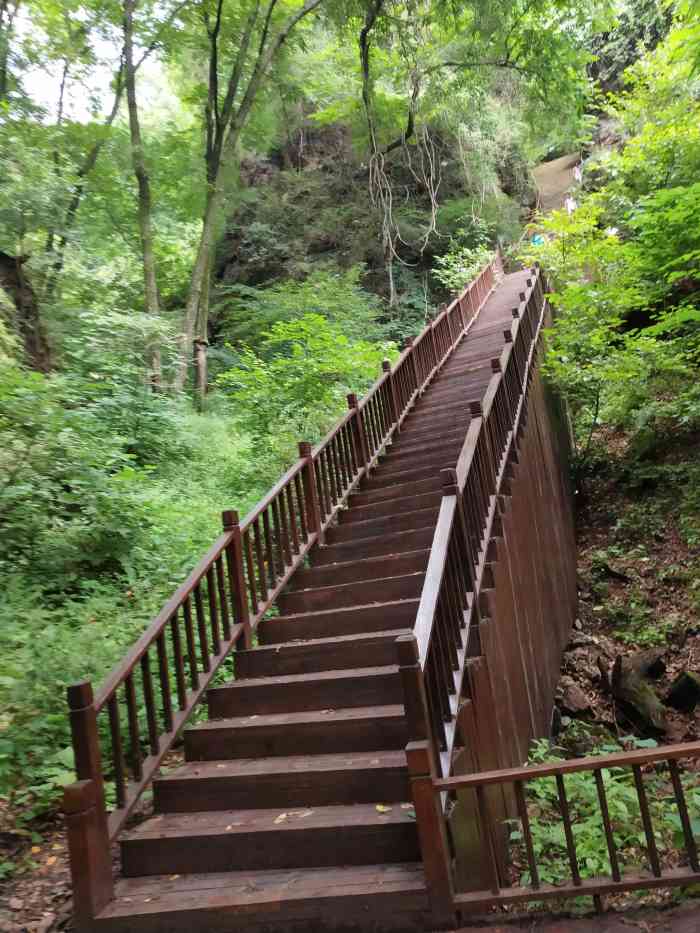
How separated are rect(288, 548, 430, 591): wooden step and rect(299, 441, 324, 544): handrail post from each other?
21.4 inches

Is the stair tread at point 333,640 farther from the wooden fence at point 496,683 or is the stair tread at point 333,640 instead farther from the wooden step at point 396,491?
the wooden step at point 396,491

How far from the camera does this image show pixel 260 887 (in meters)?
2.94

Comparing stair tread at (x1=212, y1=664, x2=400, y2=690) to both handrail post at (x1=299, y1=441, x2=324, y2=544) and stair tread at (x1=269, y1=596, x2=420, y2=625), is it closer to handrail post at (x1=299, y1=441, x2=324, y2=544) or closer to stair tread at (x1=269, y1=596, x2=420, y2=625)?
stair tread at (x1=269, y1=596, x2=420, y2=625)

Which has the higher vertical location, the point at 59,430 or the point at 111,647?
the point at 59,430

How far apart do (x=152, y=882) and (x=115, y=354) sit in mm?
8638

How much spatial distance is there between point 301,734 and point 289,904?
109 cm

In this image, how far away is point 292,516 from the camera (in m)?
5.81

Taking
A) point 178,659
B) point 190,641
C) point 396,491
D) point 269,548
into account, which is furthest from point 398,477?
point 178,659

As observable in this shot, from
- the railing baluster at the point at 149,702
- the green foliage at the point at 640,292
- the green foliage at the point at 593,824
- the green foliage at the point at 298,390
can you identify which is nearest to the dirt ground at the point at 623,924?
the green foliage at the point at 593,824

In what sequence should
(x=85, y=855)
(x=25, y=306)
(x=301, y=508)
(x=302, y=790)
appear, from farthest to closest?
1. (x=25, y=306)
2. (x=301, y=508)
3. (x=302, y=790)
4. (x=85, y=855)

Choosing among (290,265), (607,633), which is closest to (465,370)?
(607,633)

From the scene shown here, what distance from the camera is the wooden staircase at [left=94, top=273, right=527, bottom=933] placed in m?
2.79

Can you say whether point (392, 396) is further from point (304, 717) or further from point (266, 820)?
point (266, 820)

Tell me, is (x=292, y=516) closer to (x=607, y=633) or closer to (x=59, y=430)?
(x=59, y=430)
